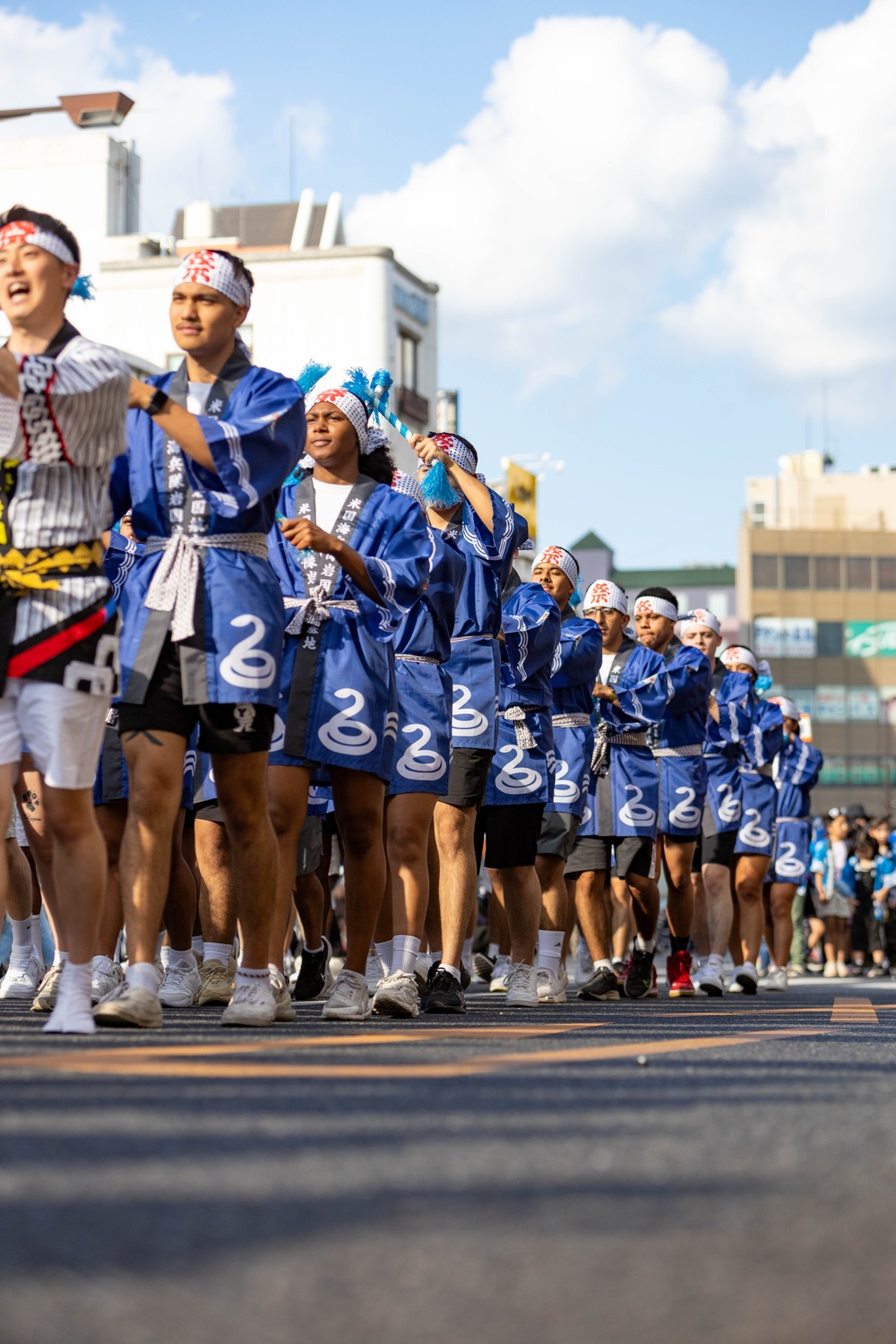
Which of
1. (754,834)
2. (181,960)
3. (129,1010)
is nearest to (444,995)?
(181,960)

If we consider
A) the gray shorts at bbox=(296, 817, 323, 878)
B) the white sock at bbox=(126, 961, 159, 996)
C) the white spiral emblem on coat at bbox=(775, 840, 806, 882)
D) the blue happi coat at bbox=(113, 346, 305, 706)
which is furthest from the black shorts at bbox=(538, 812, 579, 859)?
the white spiral emblem on coat at bbox=(775, 840, 806, 882)

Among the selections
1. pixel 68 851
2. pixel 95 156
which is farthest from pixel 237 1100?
pixel 95 156

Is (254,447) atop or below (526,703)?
atop

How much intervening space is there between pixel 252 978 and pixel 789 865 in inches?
397

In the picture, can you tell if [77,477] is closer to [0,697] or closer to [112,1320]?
[0,697]

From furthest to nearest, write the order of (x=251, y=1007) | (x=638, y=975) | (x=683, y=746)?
(x=683, y=746), (x=638, y=975), (x=251, y=1007)

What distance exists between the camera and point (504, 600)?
9406mm

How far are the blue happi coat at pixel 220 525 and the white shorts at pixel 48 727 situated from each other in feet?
2.13

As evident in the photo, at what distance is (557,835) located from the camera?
381 inches

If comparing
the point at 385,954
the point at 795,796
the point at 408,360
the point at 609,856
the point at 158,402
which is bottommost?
the point at 385,954

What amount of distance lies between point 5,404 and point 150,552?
0.89m

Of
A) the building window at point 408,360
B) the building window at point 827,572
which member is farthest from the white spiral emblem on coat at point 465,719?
the building window at point 827,572

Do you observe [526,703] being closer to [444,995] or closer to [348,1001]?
[444,995]

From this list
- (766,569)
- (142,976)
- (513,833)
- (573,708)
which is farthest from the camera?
(766,569)
